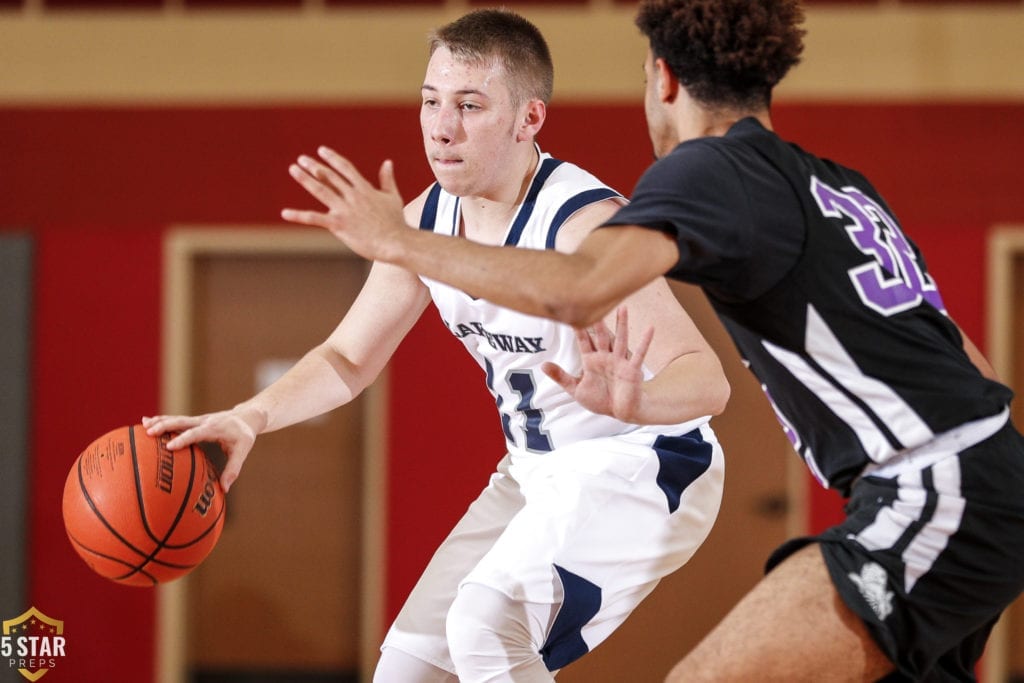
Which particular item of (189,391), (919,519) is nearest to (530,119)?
(919,519)

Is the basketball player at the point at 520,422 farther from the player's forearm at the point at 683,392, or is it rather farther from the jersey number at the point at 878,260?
the jersey number at the point at 878,260

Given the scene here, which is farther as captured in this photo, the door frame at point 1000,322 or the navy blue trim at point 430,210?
the door frame at point 1000,322

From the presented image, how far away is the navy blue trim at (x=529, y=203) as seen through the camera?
10.2 ft

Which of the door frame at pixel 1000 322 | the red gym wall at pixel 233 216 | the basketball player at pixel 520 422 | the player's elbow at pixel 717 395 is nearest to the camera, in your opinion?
the player's elbow at pixel 717 395

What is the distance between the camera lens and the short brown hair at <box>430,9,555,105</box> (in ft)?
10.4

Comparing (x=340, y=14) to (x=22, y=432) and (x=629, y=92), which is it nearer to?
(x=629, y=92)

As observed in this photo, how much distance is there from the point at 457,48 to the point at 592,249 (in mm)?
1208

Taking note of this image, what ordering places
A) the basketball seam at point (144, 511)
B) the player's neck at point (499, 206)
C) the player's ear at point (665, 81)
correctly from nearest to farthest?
the player's ear at point (665, 81)
the basketball seam at point (144, 511)
the player's neck at point (499, 206)

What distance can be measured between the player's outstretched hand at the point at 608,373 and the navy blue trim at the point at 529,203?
0.65 metres

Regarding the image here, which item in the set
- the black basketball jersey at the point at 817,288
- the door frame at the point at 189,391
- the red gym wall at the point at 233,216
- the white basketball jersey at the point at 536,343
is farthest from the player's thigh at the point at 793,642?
the door frame at the point at 189,391

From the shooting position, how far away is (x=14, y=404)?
22.0 ft

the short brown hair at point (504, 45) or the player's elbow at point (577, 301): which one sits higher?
the short brown hair at point (504, 45)

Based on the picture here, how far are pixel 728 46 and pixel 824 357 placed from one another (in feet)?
2.19

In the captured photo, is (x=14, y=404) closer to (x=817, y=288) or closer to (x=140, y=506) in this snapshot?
(x=140, y=506)
